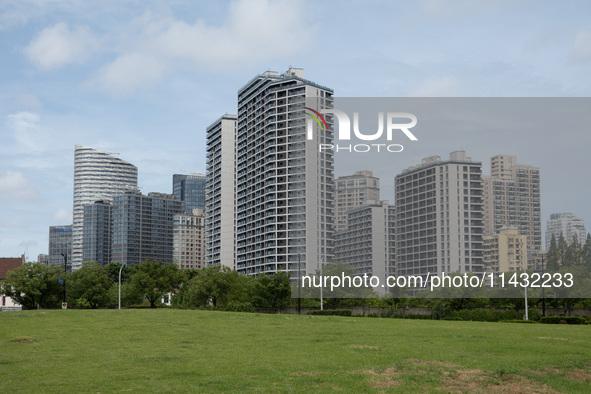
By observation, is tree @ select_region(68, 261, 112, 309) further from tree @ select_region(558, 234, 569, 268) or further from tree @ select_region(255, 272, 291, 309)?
tree @ select_region(558, 234, 569, 268)

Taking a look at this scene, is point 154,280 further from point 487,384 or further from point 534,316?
point 487,384

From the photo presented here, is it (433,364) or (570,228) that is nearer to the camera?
(433,364)

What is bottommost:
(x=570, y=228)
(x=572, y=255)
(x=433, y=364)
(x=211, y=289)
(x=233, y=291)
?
(x=233, y=291)

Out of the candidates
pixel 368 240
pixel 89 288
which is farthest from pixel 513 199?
pixel 89 288

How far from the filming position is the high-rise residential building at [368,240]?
8850 cm

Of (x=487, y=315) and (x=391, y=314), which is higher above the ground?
(x=487, y=315)

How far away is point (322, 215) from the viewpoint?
16175 centimetres

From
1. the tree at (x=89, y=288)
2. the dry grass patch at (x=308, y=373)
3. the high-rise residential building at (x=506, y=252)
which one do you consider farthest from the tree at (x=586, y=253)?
the tree at (x=89, y=288)

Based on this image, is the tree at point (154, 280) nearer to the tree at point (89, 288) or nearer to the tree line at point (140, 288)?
the tree line at point (140, 288)

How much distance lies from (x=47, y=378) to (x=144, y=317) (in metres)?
23.3

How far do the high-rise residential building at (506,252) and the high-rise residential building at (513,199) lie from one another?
1174mm

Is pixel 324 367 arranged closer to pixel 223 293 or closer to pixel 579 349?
pixel 579 349

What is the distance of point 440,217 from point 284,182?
96.2 metres

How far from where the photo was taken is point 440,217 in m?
77.1
